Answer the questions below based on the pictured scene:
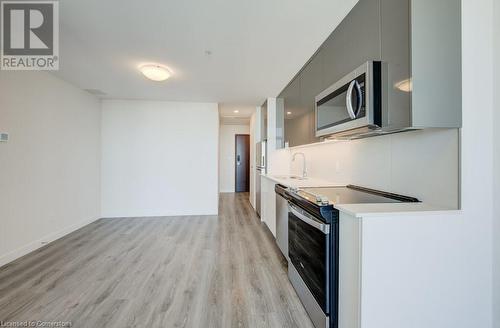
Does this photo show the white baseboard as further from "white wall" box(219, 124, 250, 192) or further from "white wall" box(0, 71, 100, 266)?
"white wall" box(219, 124, 250, 192)

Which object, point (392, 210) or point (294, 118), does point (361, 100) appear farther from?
point (294, 118)

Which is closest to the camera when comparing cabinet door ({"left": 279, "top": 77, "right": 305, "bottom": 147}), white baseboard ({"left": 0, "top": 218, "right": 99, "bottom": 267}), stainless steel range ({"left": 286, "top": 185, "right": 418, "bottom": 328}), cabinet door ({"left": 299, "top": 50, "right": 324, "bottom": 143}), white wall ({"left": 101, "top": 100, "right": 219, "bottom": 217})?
stainless steel range ({"left": 286, "top": 185, "right": 418, "bottom": 328})

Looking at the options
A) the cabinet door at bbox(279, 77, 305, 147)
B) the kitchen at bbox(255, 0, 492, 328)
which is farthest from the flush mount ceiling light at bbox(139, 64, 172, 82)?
the kitchen at bbox(255, 0, 492, 328)

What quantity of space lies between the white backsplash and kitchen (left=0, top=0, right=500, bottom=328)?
0.01m

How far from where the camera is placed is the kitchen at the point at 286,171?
1.16 m

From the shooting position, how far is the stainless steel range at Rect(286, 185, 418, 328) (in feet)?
4.42

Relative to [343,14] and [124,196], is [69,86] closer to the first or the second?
[124,196]

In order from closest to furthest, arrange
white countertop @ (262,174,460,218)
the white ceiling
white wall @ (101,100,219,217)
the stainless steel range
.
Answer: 1. white countertop @ (262,174,460,218)
2. the stainless steel range
3. the white ceiling
4. white wall @ (101,100,219,217)

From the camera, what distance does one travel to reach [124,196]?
181 inches

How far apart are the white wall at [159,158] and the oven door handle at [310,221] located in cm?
312

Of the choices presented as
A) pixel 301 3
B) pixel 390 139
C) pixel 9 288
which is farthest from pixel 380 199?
pixel 9 288

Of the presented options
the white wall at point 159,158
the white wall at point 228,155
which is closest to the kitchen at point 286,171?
the white wall at point 159,158
